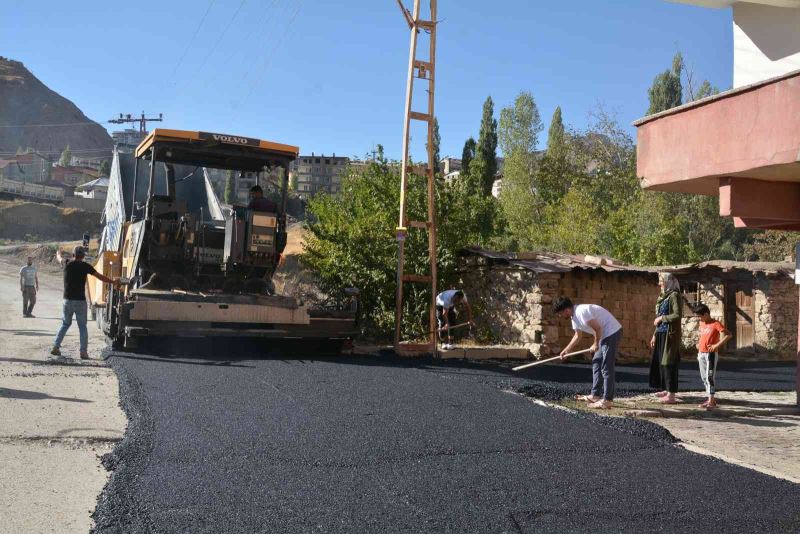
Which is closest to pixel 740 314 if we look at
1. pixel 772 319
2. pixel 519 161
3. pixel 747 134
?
pixel 772 319

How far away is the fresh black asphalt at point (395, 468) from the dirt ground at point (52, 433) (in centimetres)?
18

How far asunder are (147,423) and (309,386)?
2458 mm

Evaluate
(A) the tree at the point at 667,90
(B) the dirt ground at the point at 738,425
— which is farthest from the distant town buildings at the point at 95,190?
(B) the dirt ground at the point at 738,425

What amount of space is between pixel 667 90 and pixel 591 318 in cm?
3572

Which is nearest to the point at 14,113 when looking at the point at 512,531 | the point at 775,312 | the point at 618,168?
the point at 618,168

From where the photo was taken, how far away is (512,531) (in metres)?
3.90

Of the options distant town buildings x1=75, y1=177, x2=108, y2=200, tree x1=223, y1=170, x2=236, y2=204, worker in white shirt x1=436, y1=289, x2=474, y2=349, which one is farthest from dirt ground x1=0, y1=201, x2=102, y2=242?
tree x1=223, y1=170, x2=236, y2=204

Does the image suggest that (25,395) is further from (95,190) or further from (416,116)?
(95,190)

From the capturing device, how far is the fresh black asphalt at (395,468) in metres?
4.04

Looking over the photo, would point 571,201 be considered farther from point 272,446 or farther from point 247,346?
point 272,446

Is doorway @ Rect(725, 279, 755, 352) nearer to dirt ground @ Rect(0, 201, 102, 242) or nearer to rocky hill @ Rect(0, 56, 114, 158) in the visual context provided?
dirt ground @ Rect(0, 201, 102, 242)

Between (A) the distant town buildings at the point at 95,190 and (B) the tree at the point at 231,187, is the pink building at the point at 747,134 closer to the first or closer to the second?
(B) the tree at the point at 231,187

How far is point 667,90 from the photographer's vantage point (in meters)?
40.6

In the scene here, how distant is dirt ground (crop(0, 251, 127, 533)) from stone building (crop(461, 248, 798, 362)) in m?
7.06
